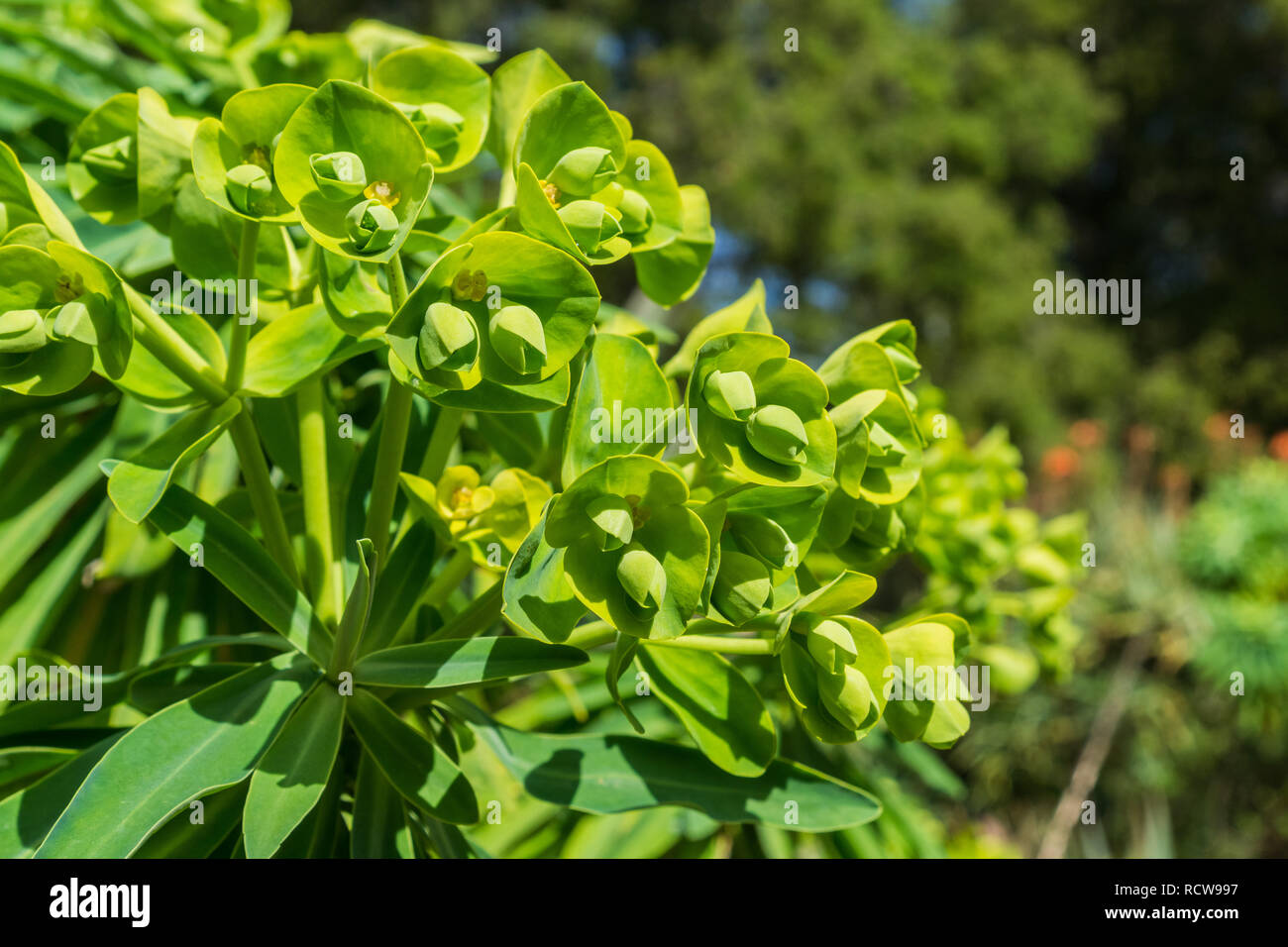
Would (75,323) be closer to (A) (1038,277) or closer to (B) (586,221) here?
(B) (586,221)

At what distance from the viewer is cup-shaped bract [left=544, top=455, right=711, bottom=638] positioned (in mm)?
452

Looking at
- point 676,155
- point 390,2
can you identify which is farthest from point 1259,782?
point 390,2

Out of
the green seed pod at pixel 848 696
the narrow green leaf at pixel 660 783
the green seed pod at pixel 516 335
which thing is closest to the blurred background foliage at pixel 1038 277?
the narrow green leaf at pixel 660 783

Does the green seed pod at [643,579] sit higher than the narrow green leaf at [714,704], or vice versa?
the green seed pod at [643,579]

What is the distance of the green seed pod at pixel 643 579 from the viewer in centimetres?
45

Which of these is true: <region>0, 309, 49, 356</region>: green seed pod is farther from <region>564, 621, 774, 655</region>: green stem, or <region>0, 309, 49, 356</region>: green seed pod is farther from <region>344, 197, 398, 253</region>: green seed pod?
<region>564, 621, 774, 655</region>: green stem

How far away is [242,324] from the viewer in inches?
22.1

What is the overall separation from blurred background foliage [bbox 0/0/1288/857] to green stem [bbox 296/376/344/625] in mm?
463

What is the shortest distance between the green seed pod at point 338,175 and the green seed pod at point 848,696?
1.12 feet

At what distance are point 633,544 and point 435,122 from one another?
0.28 m

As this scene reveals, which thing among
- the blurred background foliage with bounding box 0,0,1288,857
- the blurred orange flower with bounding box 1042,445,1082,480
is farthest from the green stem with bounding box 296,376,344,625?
the blurred orange flower with bounding box 1042,445,1082,480

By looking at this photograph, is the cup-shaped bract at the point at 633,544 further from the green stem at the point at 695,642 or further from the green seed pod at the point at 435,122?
the green seed pod at the point at 435,122
